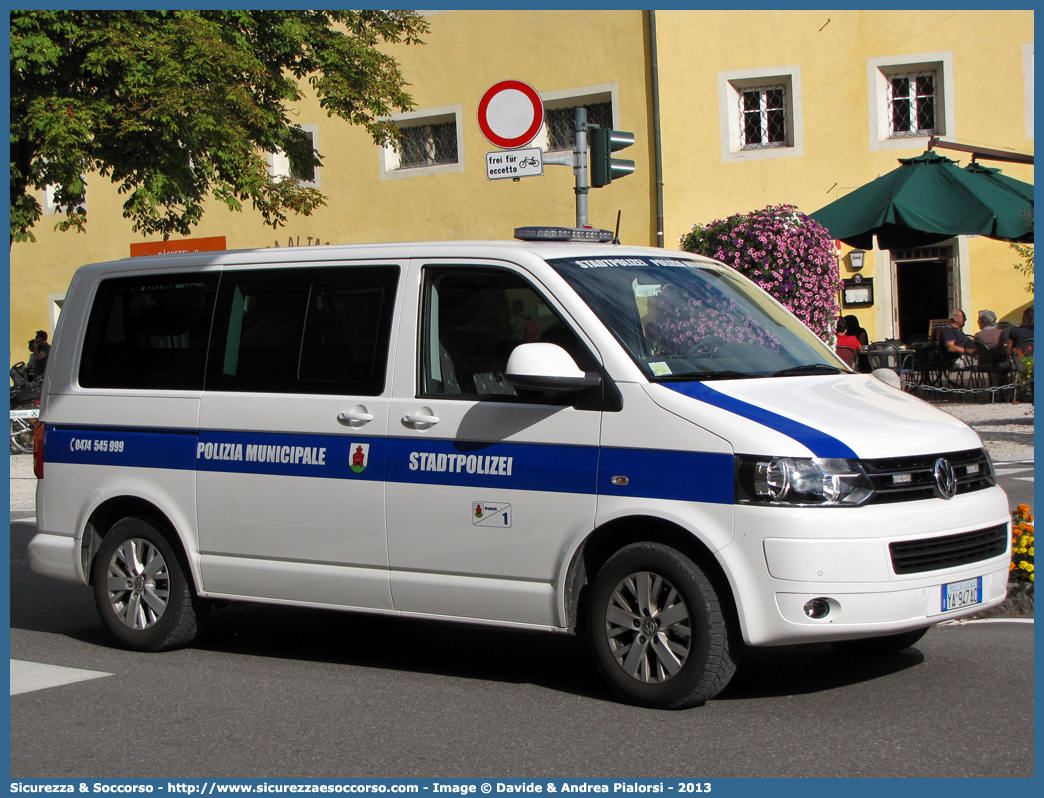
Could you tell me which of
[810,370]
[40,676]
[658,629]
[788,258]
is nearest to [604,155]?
[788,258]

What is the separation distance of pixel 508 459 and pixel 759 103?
57.8 feet

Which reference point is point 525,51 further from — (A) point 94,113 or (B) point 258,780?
(B) point 258,780

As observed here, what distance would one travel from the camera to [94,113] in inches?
572

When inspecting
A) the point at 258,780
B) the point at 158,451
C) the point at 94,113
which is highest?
the point at 94,113

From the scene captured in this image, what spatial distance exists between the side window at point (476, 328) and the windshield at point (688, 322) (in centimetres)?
22

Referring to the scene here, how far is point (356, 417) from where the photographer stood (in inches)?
241

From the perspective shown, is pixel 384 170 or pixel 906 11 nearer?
pixel 906 11

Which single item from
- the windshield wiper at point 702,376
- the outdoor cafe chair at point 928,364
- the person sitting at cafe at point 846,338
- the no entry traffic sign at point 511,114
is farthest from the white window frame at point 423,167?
the windshield wiper at point 702,376

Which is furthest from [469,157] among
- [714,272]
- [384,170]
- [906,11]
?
[714,272]

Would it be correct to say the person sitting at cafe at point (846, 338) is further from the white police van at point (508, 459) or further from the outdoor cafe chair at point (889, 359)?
the white police van at point (508, 459)

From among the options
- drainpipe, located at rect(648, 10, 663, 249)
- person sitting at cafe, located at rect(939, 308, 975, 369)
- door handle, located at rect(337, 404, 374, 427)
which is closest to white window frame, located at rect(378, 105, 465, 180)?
drainpipe, located at rect(648, 10, 663, 249)

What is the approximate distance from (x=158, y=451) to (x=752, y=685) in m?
3.24

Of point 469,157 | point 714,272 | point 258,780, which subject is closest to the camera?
point 258,780

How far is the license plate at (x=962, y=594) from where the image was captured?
529 centimetres
